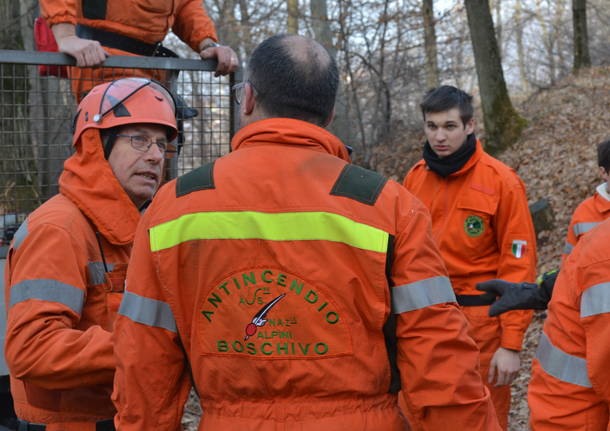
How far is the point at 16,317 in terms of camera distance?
2.67 m

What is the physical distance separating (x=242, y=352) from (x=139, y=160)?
55.2 inches

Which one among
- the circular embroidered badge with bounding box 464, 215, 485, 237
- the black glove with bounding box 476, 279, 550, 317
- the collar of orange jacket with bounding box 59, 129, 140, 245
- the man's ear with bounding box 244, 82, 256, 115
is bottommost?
the black glove with bounding box 476, 279, 550, 317

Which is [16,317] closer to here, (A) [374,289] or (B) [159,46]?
(A) [374,289]

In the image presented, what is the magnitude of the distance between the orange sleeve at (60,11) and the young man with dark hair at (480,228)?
2.48m

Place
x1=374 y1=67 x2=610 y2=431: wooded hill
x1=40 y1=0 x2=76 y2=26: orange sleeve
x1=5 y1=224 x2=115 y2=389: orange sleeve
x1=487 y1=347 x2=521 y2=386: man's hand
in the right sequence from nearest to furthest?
1. x1=5 y1=224 x2=115 y2=389: orange sleeve
2. x1=40 y1=0 x2=76 y2=26: orange sleeve
3. x1=487 y1=347 x2=521 y2=386: man's hand
4. x1=374 y1=67 x2=610 y2=431: wooded hill

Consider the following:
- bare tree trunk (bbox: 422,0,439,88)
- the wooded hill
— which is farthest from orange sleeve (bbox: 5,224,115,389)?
bare tree trunk (bbox: 422,0,439,88)

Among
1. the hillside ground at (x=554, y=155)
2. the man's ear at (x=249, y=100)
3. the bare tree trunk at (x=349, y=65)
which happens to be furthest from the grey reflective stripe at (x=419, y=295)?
the bare tree trunk at (x=349, y=65)

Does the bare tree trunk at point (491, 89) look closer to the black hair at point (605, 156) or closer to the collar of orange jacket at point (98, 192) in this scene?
the black hair at point (605, 156)

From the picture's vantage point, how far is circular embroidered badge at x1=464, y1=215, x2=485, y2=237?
4695 mm

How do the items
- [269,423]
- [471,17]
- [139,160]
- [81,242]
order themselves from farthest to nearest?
1. [471,17]
2. [139,160]
3. [81,242]
4. [269,423]

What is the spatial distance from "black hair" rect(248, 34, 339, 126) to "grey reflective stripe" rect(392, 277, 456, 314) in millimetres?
613

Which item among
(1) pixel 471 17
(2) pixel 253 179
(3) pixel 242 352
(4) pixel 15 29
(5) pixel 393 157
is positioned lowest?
(3) pixel 242 352

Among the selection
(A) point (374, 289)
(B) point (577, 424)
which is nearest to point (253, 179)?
(A) point (374, 289)

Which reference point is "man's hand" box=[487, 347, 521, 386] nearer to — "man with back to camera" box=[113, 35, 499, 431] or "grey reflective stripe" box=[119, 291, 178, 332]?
"man with back to camera" box=[113, 35, 499, 431]
